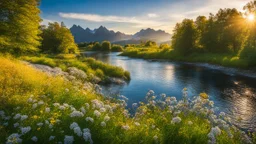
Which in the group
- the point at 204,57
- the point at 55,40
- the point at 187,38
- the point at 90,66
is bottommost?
the point at 204,57

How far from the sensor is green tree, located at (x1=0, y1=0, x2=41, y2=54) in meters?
27.1

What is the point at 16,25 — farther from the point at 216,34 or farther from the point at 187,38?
the point at 216,34

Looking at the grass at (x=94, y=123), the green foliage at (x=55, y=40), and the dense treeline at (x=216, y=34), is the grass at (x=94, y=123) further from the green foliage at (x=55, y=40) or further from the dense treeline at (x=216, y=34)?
the dense treeline at (x=216, y=34)

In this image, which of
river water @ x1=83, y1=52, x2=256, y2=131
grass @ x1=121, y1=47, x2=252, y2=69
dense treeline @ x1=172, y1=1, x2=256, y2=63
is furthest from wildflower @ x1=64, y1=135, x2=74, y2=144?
dense treeline @ x1=172, y1=1, x2=256, y2=63

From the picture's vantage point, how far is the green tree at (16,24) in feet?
89.0

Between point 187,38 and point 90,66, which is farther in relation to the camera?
point 187,38

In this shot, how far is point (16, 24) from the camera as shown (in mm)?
27938

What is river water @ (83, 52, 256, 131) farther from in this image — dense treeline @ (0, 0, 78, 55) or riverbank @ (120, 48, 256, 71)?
dense treeline @ (0, 0, 78, 55)

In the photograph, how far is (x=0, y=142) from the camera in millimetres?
5984

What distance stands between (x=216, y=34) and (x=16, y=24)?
55.0 metres

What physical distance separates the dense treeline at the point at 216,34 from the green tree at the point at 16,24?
48.3m

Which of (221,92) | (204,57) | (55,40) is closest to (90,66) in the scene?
(221,92)

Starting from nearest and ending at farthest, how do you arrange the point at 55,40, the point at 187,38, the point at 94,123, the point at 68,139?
the point at 68,139
the point at 94,123
the point at 55,40
the point at 187,38

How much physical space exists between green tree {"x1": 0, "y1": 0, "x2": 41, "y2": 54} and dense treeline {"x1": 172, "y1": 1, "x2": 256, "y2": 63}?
158 ft
